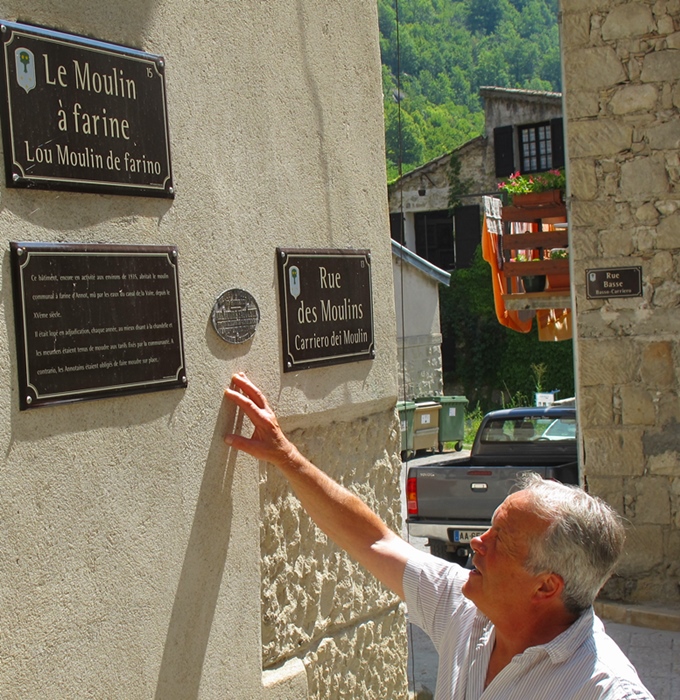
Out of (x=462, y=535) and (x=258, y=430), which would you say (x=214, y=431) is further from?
(x=462, y=535)

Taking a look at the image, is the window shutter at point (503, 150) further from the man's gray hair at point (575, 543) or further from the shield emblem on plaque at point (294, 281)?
the man's gray hair at point (575, 543)

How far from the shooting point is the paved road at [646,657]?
5928 mm

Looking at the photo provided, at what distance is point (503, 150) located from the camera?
88.1 ft

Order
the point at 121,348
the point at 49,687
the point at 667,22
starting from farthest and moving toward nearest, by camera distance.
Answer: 1. the point at 667,22
2. the point at 121,348
3. the point at 49,687

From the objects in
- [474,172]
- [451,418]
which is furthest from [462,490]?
[474,172]

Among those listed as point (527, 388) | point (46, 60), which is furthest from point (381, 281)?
point (527, 388)

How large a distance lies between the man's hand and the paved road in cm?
347

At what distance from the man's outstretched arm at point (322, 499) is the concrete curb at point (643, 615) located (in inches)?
201

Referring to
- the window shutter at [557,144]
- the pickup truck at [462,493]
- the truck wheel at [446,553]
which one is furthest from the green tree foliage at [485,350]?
the truck wheel at [446,553]

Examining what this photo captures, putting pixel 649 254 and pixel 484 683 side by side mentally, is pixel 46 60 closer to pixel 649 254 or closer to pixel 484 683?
pixel 484 683

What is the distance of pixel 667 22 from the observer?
22.7ft

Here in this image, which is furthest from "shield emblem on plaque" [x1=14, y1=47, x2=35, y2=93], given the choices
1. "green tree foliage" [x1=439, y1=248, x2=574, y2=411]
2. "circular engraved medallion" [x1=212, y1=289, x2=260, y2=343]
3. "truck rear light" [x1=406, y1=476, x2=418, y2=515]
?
"green tree foliage" [x1=439, y1=248, x2=574, y2=411]

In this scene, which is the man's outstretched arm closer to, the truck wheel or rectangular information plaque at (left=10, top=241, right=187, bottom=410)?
rectangular information plaque at (left=10, top=241, right=187, bottom=410)

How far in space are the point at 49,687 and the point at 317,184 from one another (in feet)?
5.22
